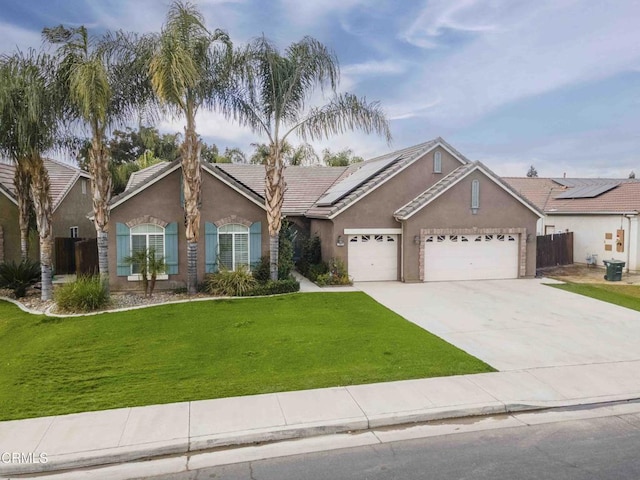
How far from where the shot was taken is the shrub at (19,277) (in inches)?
606

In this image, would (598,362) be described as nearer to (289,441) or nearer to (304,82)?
(289,441)

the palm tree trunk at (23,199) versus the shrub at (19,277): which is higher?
the palm tree trunk at (23,199)

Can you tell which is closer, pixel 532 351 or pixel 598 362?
pixel 598 362

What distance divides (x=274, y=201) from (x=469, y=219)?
27.4ft

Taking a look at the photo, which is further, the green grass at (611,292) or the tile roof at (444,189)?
the tile roof at (444,189)

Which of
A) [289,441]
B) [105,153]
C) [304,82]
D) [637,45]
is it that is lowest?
[289,441]

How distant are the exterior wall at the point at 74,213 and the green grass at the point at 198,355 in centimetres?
1003

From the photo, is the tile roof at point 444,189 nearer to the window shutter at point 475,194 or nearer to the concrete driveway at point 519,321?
the window shutter at point 475,194

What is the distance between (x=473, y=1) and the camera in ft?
44.5

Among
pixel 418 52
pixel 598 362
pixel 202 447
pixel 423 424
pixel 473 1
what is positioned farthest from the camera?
pixel 418 52

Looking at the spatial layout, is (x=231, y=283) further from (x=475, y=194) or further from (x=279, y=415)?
(x=475, y=194)

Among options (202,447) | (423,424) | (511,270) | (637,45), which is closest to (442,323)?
(423,424)

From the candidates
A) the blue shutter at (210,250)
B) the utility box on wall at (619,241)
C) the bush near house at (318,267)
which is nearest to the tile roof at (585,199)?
the utility box on wall at (619,241)

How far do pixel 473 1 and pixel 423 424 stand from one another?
12.5 metres
